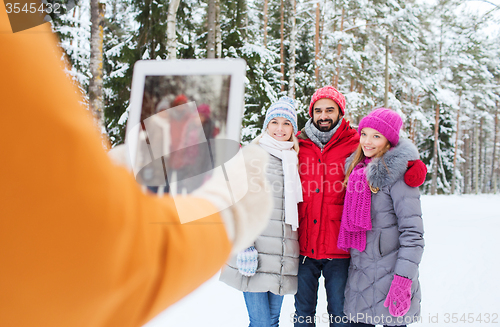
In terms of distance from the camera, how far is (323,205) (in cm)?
276

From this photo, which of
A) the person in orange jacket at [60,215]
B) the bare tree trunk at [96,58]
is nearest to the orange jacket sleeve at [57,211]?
the person in orange jacket at [60,215]

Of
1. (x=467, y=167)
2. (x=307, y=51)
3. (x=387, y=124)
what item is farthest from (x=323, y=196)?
(x=467, y=167)

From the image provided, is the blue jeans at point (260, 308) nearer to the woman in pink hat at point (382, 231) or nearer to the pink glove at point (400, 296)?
the woman in pink hat at point (382, 231)

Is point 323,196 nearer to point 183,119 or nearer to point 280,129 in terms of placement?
point 280,129

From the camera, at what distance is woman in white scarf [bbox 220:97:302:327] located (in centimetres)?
260

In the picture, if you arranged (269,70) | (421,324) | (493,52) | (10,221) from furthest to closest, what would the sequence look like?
(493,52)
(269,70)
(421,324)
(10,221)

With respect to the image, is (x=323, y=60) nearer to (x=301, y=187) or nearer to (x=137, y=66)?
(x=301, y=187)

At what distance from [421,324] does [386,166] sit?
8.27 ft

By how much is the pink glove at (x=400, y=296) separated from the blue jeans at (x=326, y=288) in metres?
0.56

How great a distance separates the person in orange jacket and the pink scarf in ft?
7.61

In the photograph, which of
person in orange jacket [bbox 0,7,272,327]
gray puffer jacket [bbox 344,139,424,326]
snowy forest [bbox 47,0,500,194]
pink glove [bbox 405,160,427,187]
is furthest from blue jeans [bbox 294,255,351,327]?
person in orange jacket [bbox 0,7,272,327]

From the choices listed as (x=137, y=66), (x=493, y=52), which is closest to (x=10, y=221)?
(x=137, y=66)

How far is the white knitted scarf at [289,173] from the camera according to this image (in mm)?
2645

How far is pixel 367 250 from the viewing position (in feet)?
8.16
